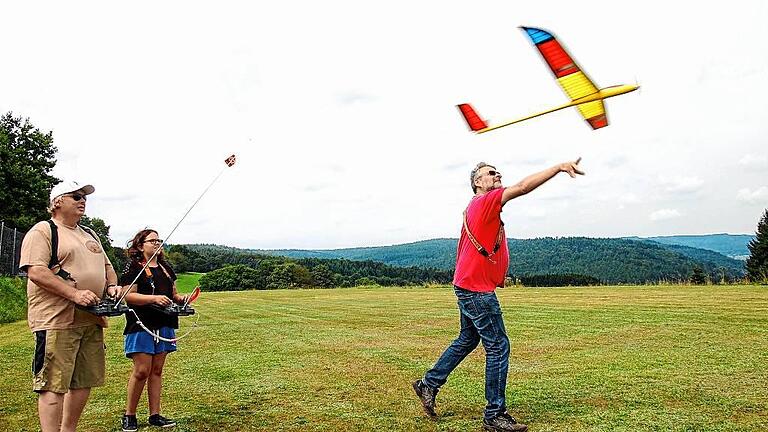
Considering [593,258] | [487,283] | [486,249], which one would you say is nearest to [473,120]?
[486,249]

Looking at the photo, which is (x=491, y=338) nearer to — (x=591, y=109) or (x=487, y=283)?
(x=487, y=283)

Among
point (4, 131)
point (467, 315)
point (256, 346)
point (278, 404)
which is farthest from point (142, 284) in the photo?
point (4, 131)

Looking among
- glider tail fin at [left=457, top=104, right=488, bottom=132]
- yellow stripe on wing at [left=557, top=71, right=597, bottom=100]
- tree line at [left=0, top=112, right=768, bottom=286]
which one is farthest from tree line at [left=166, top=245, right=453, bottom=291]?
yellow stripe on wing at [left=557, top=71, right=597, bottom=100]

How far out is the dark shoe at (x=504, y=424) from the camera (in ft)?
15.9

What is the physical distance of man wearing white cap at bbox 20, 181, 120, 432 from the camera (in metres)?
4.27

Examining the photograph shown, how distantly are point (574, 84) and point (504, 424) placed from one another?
2.85 m

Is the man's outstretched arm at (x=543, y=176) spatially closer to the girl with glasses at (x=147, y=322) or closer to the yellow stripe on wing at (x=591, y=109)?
the yellow stripe on wing at (x=591, y=109)

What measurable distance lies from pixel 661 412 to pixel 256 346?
6443 mm

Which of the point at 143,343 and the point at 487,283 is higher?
the point at 487,283

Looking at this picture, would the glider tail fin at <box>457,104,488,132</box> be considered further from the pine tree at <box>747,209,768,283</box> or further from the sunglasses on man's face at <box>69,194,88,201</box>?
the pine tree at <box>747,209,768,283</box>

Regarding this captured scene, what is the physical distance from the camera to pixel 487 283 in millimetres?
5164

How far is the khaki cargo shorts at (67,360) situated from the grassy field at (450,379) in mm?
1046

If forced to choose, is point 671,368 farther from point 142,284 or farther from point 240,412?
point 142,284

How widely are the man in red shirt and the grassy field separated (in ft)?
0.99
